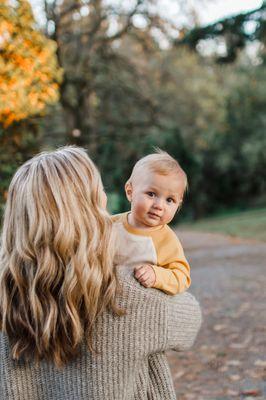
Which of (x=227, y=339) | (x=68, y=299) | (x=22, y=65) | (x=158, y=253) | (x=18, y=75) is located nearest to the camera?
(x=68, y=299)

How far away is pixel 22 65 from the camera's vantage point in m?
6.09

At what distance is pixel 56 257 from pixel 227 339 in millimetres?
4249

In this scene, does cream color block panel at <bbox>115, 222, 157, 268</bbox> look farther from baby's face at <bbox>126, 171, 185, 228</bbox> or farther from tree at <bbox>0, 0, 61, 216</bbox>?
tree at <bbox>0, 0, 61, 216</bbox>

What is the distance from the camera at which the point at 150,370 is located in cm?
222

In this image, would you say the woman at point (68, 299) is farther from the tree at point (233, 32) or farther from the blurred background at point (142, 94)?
the tree at point (233, 32)

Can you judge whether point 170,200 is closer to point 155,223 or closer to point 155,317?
point 155,223

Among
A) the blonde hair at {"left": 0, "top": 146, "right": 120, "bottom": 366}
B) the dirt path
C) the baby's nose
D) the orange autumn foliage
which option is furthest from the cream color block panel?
the orange autumn foliage

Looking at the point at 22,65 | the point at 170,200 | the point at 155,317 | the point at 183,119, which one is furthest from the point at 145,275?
the point at 183,119

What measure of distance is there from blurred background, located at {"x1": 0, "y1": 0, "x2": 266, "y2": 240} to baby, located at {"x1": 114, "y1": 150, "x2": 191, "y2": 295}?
55.3 inches

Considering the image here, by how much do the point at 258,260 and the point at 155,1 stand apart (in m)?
9.74

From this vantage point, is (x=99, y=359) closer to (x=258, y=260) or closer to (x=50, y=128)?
(x=258, y=260)

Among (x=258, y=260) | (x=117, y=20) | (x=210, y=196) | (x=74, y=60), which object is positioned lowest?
(x=210, y=196)

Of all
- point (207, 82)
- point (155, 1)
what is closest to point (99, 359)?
point (155, 1)

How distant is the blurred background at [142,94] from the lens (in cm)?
632
